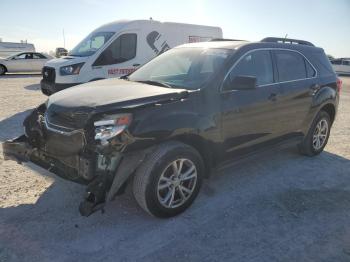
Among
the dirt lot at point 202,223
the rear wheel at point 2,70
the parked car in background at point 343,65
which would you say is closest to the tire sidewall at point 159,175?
A: the dirt lot at point 202,223

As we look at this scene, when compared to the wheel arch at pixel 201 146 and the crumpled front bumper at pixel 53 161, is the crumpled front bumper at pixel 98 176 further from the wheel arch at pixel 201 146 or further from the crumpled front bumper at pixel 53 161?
the wheel arch at pixel 201 146

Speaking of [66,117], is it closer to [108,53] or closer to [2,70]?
[108,53]

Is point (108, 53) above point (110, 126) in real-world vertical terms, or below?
above

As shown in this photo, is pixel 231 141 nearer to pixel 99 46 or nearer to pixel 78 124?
pixel 78 124

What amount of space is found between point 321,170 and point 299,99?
1134mm

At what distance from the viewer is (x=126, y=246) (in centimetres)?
318

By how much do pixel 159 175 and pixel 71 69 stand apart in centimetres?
688

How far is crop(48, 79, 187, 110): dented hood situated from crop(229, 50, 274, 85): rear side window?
897mm

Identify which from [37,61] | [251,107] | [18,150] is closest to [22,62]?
[37,61]

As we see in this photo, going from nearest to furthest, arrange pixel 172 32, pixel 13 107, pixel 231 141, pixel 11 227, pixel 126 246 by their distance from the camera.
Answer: pixel 126 246 < pixel 11 227 < pixel 231 141 < pixel 13 107 < pixel 172 32

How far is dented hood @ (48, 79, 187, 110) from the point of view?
338 centimetres

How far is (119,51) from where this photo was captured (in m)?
9.95

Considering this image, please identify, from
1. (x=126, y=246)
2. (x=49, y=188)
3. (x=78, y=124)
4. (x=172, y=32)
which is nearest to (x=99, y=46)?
(x=172, y=32)

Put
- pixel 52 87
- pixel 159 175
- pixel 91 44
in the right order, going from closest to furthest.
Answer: pixel 159 175 < pixel 52 87 < pixel 91 44
